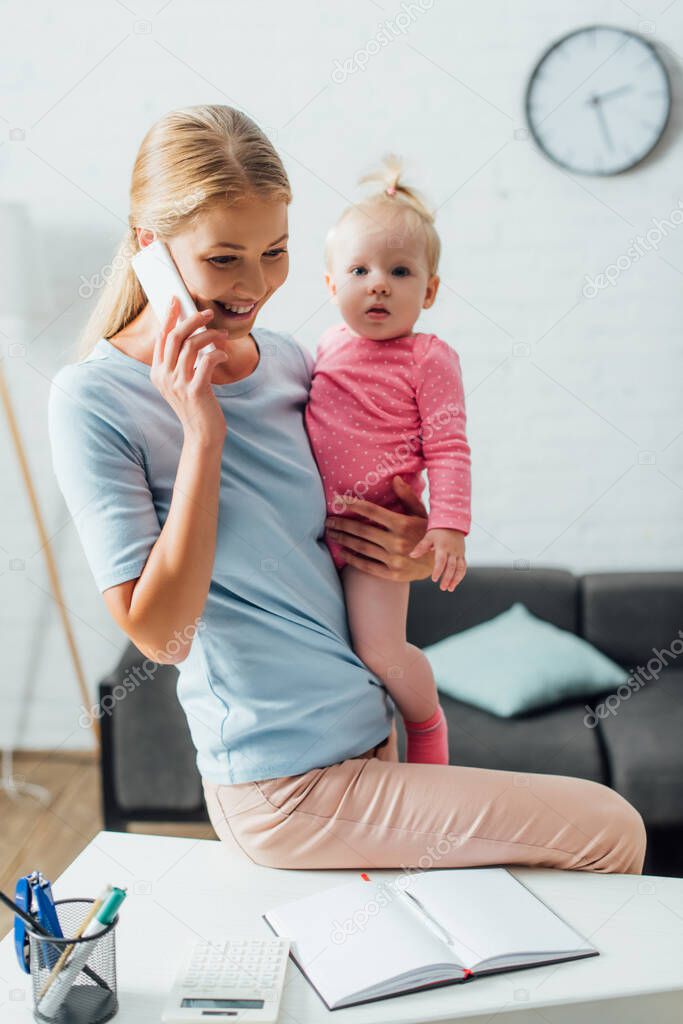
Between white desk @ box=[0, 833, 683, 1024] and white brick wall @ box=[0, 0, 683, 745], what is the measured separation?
1.71 meters

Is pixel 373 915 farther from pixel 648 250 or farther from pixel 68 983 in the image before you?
pixel 648 250

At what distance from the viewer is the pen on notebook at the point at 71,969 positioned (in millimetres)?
982

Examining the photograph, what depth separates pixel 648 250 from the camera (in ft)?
9.12

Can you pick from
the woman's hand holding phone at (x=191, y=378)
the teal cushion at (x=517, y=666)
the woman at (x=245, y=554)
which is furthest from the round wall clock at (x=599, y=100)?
the woman's hand holding phone at (x=191, y=378)

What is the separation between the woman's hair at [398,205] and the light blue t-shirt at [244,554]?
0.29 metres

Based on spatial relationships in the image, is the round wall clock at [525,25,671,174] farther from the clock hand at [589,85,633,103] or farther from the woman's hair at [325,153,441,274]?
the woman's hair at [325,153,441,274]

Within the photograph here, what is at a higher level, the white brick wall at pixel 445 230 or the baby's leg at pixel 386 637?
the white brick wall at pixel 445 230

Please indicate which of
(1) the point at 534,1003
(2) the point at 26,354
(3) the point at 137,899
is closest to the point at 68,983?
(3) the point at 137,899

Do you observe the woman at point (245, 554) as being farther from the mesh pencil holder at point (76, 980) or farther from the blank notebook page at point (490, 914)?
the mesh pencil holder at point (76, 980)

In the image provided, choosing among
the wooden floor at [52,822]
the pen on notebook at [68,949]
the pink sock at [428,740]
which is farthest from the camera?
the wooden floor at [52,822]

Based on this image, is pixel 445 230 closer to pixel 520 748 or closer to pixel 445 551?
pixel 520 748

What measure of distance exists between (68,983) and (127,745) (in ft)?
4.20

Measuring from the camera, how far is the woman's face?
1.08 metres

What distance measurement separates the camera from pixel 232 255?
3.60ft
